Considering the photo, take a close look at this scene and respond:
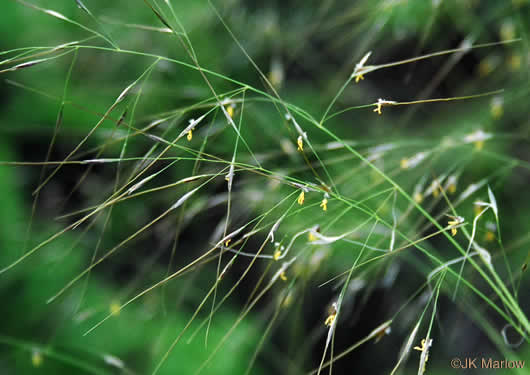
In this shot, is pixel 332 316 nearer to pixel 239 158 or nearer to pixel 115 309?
pixel 115 309

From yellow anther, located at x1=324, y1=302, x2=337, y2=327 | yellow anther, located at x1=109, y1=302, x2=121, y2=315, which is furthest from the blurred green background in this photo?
yellow anther, located at x1=324, y1=302, x2=337, y2=327

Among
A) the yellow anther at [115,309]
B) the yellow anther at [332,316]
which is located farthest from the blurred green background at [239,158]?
the yellow anther at [332,316]

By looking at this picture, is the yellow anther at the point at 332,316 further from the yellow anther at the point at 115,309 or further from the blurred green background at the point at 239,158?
the blurred green background at the point at 239,158

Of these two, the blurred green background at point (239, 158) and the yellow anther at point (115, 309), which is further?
the blurred green background at point (239, 158)

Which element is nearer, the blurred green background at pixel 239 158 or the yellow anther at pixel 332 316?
the yellow anther at pixel 332 316

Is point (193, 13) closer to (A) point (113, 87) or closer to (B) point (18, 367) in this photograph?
(A) point (113, 87)

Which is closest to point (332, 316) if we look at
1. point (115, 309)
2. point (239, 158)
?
A: point (115, 309)

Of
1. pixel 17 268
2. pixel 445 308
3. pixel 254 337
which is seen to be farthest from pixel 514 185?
pixel 17 268

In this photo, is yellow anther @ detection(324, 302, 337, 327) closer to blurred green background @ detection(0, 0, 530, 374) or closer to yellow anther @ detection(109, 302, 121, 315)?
yellow anther @ detection(109, 302, 121, 315)
